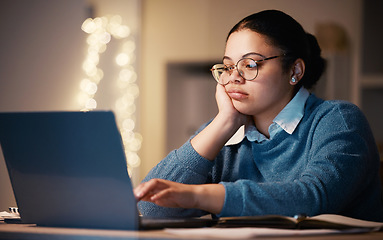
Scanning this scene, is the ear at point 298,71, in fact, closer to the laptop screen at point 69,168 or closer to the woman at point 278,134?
A: the woman at point 278,134

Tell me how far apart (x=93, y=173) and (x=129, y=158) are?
3789 mm

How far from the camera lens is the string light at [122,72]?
169 inches

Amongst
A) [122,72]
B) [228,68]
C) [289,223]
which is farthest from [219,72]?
[122,72]

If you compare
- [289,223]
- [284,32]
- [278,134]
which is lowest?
[289,223]

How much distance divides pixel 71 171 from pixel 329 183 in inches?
19.8

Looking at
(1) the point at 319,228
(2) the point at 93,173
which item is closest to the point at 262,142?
(1) the point at 319,228

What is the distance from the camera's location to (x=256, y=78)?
124 centimetres

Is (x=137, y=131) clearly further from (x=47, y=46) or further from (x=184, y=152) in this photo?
(x=184, y=152)

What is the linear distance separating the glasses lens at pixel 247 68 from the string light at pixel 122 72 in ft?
10.1

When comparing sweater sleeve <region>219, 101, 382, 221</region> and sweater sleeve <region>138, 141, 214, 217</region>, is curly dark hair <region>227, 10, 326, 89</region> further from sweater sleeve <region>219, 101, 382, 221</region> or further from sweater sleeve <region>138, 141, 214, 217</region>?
sweater sleeve <region>138, 141, 214, 217</region>

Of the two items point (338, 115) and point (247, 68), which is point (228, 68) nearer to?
point (247, 68)

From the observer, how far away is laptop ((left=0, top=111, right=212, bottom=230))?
32.3 inches

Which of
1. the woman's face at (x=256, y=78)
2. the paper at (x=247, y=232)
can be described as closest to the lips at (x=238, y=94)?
the woman's face at (x=256, y=78)

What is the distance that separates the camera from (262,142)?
4.28ft
